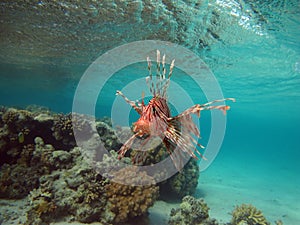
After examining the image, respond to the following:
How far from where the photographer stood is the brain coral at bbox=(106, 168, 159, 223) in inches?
185

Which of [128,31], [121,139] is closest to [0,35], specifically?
[128,31]

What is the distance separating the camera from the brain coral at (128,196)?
470 cm

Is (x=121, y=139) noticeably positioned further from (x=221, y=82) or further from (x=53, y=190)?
(x=221, y=82)

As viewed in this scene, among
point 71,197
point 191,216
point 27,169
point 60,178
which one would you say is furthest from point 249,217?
point 27,169

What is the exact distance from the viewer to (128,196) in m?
4.92

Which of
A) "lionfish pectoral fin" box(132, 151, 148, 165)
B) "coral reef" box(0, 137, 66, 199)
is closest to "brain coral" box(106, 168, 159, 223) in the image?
"lionfish pectoral fin" box(132, 151, 148, 165)

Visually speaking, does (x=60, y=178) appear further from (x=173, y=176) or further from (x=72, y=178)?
(x=173, y=176)

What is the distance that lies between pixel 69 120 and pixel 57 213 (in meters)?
2.90

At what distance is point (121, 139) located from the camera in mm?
7496

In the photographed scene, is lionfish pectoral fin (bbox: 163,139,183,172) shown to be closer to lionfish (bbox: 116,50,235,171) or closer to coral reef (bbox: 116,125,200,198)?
lionfish (bbox: 116,50,235,171)

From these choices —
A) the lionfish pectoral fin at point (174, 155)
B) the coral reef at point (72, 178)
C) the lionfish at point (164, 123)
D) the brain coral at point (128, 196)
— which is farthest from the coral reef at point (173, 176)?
the lionfish at point (164, 123)

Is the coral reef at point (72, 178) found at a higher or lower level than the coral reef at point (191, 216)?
higher


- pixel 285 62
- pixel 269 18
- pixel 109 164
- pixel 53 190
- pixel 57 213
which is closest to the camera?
pixel 57 213

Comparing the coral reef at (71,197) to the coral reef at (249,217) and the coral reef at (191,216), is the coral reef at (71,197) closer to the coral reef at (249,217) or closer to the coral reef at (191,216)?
the coral reef at (191,216)
